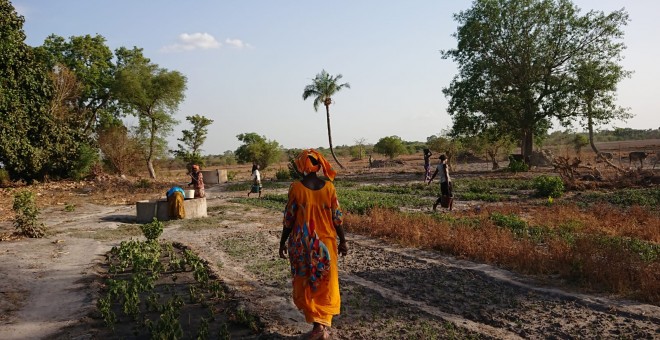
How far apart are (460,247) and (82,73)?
36.1 metres

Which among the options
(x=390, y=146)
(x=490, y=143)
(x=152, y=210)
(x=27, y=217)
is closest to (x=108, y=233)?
(x=27, y=217)

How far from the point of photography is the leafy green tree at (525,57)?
94.8ft

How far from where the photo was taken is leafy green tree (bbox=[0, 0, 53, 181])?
22422mm

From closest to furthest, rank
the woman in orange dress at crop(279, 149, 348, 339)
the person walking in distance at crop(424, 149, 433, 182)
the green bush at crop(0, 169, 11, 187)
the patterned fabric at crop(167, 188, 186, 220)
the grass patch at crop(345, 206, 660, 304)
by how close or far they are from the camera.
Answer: the woman in orange dress at crop(279, 149, 348, 339), the grass patch at crop(345, 206, 660, 304), the patterned fabric at crop(167, 188, 186, 220), the person walking in distance at crop(424, 149, 433, 182), the green bush at crop(0, 169, 11, 187)

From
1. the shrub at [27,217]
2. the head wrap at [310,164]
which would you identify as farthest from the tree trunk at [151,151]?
the head wrap at [310,164]

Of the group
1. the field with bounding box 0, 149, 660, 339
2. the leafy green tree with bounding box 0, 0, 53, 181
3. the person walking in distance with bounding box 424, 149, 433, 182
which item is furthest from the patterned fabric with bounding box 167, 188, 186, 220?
the leafy green tree with bounding box 0, 0, 53, 181

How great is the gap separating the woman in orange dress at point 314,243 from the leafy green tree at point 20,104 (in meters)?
23.2

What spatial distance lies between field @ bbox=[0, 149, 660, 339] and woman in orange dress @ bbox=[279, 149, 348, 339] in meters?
0.46

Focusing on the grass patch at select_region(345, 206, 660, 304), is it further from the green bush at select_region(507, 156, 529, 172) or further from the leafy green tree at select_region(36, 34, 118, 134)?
the leafy green tree at select_region(36, 34, 118, 134)

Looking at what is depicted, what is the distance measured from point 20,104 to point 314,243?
24699mm

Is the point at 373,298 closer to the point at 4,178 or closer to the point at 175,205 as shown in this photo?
the point at 175,205

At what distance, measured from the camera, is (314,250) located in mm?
4582

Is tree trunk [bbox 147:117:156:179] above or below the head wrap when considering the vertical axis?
above

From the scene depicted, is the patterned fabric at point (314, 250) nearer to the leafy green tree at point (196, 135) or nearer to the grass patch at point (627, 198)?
the grass patch at point (627, 198)
